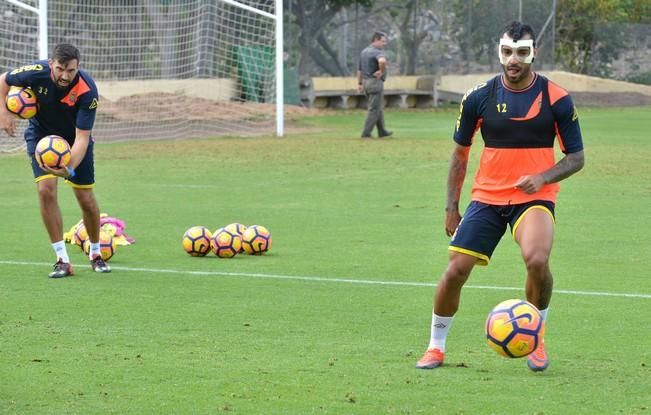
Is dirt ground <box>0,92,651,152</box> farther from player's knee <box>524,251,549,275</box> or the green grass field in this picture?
player's knee <box>524,251,549,275</box>

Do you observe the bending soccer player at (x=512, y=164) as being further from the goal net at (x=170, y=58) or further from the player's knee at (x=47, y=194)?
the goal net at (x=170, y=58)

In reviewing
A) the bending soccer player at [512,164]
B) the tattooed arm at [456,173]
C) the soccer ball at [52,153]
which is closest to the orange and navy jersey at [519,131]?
the bending soccer player at [512,164]

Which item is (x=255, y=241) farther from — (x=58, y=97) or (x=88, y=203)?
(x=58, y=97)

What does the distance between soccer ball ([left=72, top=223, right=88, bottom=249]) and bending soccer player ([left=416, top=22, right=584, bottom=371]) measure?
19.3ft

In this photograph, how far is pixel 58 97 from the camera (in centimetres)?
1162

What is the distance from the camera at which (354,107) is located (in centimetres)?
4481

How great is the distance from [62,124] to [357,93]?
3257 cm

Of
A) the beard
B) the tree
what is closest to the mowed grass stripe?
the beard

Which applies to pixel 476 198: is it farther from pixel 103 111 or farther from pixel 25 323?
pixel 103 111

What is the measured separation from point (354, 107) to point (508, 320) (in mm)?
37546

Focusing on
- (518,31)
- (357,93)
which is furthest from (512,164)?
(357,93)

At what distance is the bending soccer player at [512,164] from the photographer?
26.2ft

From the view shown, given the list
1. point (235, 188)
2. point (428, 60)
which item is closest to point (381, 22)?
point (428, 60)

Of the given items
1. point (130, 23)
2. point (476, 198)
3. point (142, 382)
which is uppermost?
point (130, 23)
